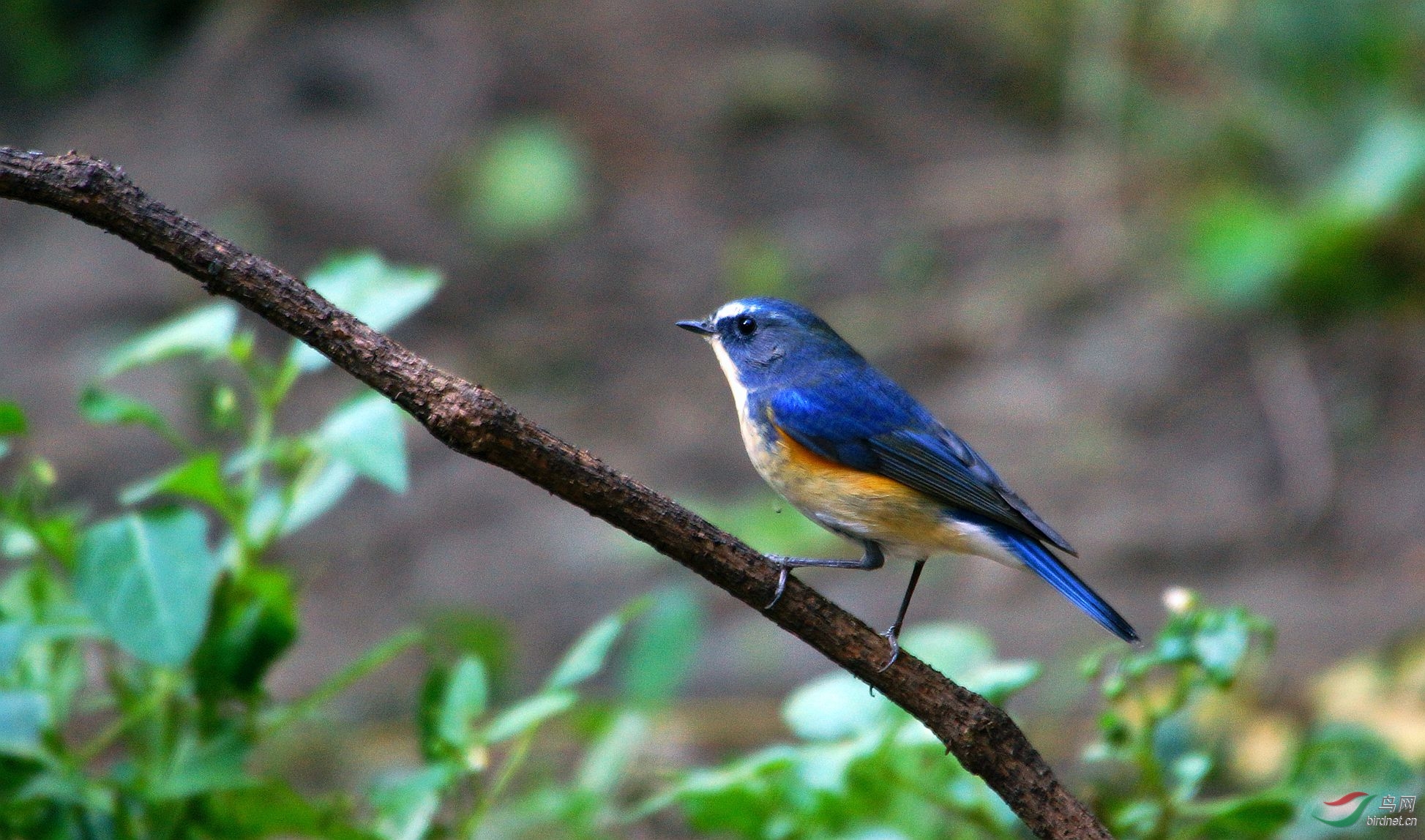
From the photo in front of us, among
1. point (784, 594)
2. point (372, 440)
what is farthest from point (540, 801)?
point (784, 594)

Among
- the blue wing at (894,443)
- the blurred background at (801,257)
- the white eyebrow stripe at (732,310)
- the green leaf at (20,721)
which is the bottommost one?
the green leaf at (20,721)

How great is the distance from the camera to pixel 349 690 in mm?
5605

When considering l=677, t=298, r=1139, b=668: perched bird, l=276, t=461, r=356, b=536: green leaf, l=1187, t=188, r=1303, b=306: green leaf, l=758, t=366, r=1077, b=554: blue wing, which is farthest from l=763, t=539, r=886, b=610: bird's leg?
l=1187, t=188, r=1303, b=306: green leaf

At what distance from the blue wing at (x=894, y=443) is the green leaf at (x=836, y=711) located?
495mm

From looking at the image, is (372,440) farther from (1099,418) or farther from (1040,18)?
(1040,18)

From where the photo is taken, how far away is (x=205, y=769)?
257 cm

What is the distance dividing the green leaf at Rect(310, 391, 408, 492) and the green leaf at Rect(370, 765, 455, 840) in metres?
0.57

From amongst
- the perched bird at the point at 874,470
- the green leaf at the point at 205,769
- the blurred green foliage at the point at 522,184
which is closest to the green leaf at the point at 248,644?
the green leaf at the point at 205,769

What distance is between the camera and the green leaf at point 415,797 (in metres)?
2.51

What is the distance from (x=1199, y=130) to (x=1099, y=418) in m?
2.23

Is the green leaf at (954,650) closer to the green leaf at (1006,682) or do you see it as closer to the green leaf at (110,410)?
the green leaf at (1006,682)

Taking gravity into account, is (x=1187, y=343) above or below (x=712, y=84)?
below

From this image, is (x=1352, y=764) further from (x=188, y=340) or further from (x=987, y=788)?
(x=188, y=340)

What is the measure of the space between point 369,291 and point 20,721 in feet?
3.56
